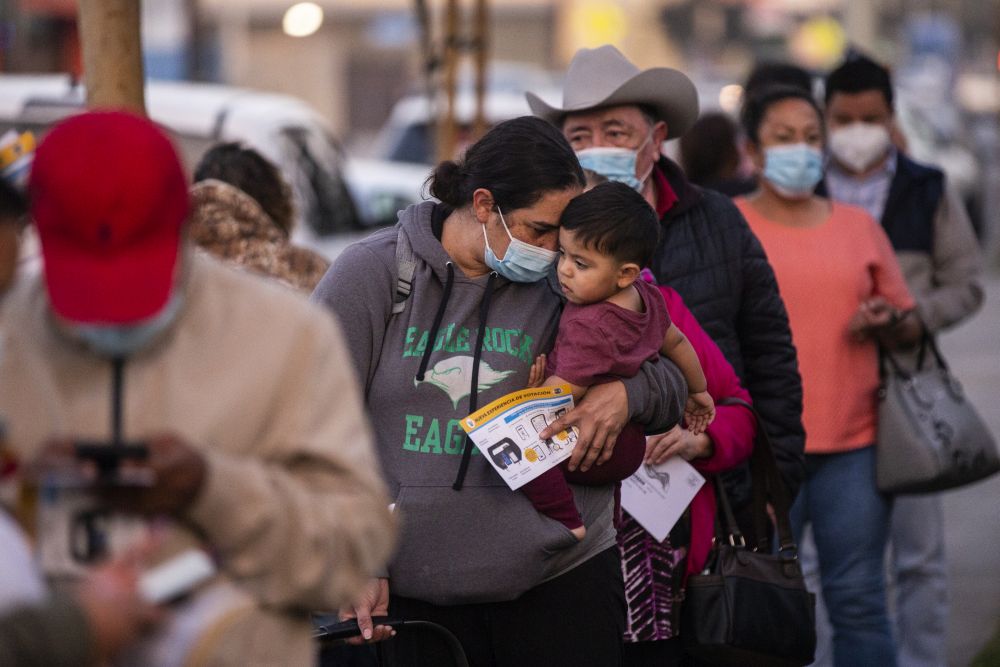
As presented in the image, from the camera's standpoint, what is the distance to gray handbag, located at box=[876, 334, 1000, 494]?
16.9 ft

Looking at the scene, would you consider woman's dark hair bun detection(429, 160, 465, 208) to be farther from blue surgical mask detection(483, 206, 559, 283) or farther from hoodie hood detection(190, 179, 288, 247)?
hoodie hood detection(190, 179, 288, 247)

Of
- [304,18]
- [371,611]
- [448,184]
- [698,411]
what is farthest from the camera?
[304,18]

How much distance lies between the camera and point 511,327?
3488 mm

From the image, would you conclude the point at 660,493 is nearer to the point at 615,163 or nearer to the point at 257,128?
the point at 615,163

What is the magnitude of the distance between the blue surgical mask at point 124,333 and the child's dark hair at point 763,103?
11.8ft

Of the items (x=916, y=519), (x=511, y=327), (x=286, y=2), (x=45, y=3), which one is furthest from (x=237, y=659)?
(x=286, y=2)

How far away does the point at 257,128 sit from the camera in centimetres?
933

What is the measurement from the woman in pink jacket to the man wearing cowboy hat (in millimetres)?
225

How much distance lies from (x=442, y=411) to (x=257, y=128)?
6254mm

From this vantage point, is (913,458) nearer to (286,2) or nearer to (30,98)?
(30,98)

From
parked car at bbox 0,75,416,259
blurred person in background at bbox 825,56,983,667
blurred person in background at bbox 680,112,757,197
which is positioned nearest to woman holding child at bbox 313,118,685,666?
blurred person in background at bbox 825,56,983,667

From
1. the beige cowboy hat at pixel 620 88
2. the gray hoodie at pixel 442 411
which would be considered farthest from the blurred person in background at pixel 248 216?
the gray hoodie at pixel 442 411

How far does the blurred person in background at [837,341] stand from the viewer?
16.8ft

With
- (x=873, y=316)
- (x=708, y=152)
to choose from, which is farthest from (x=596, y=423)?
(x=708, y=152)
